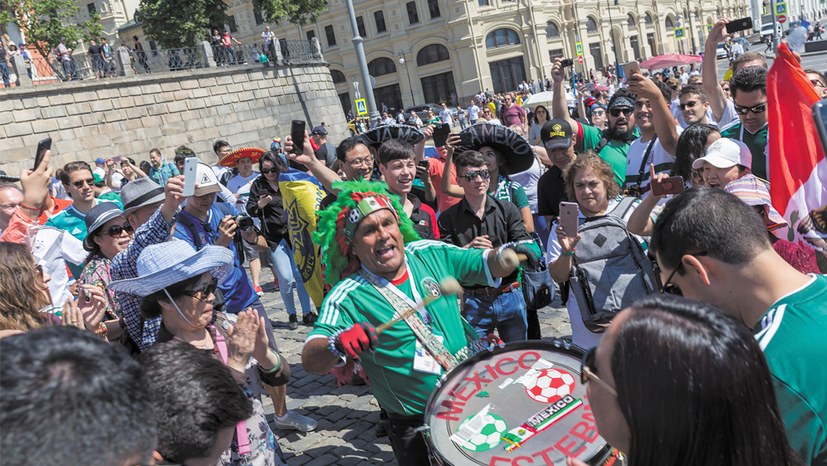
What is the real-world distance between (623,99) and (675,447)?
5424mm

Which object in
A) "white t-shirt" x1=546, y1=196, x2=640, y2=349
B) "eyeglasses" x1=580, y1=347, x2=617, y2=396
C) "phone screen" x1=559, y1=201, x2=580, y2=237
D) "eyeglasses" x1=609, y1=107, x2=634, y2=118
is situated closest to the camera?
"eyeglasses" x1=580, y1=347, x2=617, y2=396

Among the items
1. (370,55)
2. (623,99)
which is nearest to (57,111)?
(623,99)

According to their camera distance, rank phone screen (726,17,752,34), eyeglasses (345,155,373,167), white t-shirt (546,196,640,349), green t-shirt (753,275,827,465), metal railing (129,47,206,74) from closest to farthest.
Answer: green t-shirt (753,275,827,465) < white t-shirt (546,196,640,349) < phone screen (726,17,752,34) < eyeglasses (345,155,373,167) < metal railing (129,47,206,74)

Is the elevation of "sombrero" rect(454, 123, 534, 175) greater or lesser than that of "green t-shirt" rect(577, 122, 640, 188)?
greater

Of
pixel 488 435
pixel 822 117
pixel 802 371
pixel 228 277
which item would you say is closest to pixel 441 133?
pixel 228 277

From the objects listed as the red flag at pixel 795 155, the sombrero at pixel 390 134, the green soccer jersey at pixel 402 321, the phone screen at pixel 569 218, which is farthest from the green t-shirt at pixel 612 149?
the green soccer jersey at pixel 402 321

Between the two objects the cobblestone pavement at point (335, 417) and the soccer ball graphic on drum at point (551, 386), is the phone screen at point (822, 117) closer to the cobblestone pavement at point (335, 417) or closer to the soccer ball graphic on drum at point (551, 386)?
the soccer ball graphic on drum at point (551, 386)

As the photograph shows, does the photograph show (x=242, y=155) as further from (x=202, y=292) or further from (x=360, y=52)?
(x=360, y=52)

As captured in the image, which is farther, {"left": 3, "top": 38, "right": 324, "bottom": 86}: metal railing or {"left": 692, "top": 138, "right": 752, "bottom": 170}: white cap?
{"left": 3, "top": 38, "right": 324, "bottom": 86}: metal railing

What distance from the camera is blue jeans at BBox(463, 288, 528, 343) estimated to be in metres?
4.30

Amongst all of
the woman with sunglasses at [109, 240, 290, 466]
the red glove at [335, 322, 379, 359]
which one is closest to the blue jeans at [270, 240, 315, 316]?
the woman with sunglasses at [109, 240, 290, 466]

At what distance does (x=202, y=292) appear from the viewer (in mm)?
3008

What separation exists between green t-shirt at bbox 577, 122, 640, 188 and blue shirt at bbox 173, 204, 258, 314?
122 inches

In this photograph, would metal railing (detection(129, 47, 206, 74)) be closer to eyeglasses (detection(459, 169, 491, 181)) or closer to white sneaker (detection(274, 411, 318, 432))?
white sneaker (detection(274, 411, 318, 432))
